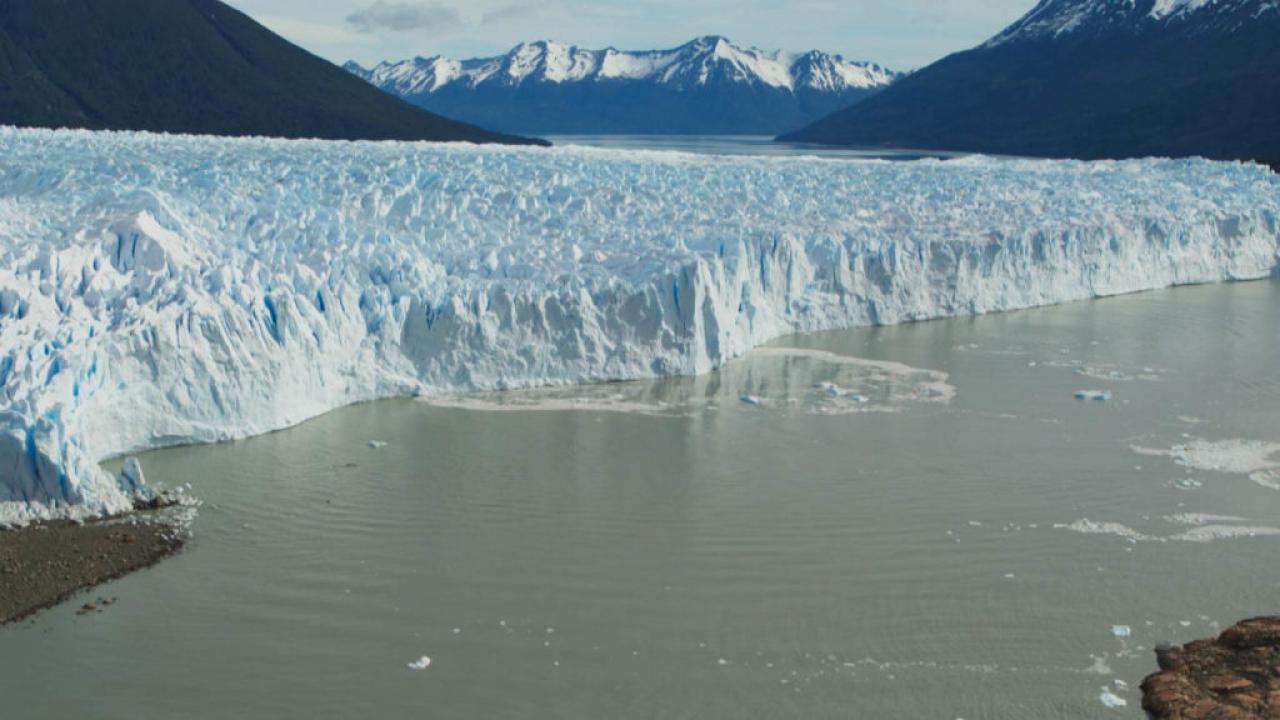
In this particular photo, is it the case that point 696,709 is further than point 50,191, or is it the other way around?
point 50,191

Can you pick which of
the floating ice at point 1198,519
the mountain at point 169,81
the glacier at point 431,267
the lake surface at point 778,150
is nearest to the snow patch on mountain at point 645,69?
the lake surface at point 778,150

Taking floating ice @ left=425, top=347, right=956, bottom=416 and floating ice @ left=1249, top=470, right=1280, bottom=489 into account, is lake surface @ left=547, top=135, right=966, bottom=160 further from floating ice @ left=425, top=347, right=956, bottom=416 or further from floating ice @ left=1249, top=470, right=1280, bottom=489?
floating ice @ left=1249, top=470, right=1280, bottom=489

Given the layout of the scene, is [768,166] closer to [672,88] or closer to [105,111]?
[105,111]

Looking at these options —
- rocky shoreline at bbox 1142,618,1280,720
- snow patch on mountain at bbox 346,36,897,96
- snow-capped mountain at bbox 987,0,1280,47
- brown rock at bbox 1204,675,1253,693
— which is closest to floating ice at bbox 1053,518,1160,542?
rocky shoreline at bbox 1142,618,1280,720

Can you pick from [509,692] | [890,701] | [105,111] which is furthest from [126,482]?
[105,111]

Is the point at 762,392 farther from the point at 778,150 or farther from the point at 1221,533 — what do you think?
the point at 778,150

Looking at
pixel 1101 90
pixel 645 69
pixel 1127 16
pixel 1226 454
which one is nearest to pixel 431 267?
pixel 1226 454
